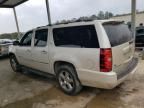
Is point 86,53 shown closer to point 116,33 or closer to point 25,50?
point 116,33

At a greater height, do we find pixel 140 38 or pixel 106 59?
pixel 106 59

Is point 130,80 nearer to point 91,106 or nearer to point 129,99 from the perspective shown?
point 129,99

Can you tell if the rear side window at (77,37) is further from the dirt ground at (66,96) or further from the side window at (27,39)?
the side window at (27,39)

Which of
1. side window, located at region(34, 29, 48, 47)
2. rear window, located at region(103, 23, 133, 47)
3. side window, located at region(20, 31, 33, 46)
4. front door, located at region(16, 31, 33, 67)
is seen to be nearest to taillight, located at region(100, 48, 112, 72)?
rear window, located at region(103, 23, 133, 47)

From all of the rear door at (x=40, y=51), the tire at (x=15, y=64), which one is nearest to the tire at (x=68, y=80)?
the rear door at (x=40, y=51)

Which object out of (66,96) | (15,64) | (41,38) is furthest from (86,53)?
(15,64)

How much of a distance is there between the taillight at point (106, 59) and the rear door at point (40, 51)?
189 centimetres

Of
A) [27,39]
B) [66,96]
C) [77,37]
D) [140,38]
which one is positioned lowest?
[66,96]

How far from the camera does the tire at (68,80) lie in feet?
13.6

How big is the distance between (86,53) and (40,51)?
6.03ft

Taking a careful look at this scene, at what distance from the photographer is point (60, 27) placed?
448 centimetres

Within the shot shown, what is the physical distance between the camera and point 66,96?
14.5ft

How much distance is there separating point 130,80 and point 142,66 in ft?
4.91

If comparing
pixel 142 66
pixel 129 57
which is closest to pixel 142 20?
pixel 142 66
